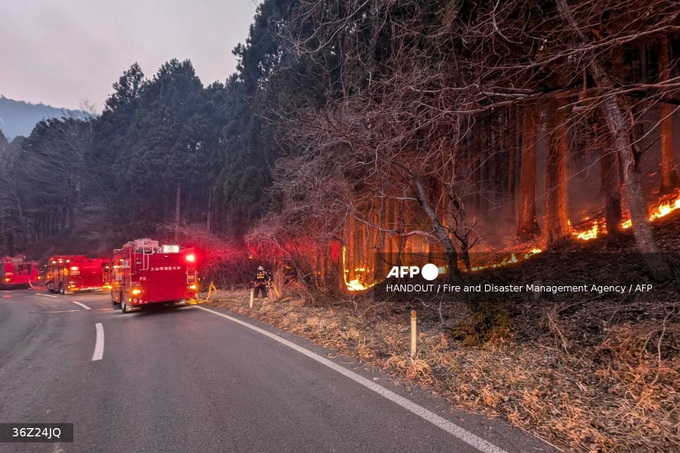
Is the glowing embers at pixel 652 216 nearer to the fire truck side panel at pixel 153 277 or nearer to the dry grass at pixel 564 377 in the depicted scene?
the dry grass at pixel 564 377

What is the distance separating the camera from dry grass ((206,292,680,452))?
3.71 meters

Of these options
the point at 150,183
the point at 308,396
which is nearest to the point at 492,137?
the point at 308,396

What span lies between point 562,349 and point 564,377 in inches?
33.3

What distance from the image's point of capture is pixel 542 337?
21.0 feet

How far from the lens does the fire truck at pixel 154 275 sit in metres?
13.6

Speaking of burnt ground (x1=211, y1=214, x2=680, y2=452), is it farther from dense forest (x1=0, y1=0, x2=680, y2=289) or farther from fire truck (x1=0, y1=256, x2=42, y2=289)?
fire truck (x1=0, y1=256, x2=42, y2=289)

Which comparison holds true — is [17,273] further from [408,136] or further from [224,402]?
[408,136]

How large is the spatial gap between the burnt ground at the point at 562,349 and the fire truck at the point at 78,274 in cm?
2260

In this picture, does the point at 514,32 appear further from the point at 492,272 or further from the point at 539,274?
the point at 492,272

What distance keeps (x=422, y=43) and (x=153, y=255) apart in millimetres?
11388

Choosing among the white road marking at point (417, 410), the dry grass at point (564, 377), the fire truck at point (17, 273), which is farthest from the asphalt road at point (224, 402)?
the fire truck at point (17, 273)

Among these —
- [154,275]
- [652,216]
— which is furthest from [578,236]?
[154,275]

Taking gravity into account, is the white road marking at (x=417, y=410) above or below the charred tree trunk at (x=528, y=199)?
below

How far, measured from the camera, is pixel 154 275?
1384cm
